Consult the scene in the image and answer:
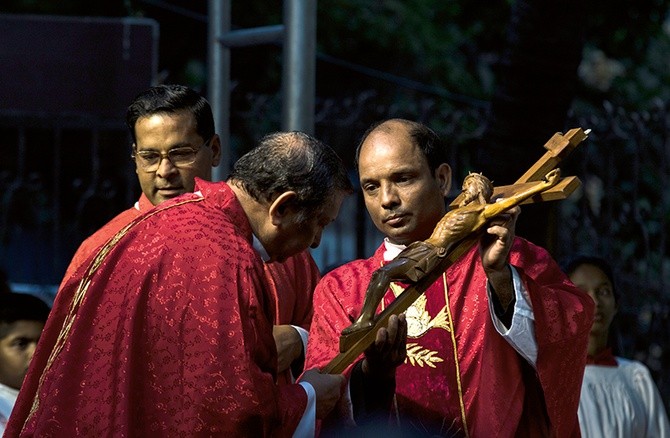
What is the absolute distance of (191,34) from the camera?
1469 centimetres

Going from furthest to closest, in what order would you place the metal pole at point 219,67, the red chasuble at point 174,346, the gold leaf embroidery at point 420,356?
the metal pole at point 219,67, the gold leaf embroidery at point 420,356, the red chasuble at point 174,346

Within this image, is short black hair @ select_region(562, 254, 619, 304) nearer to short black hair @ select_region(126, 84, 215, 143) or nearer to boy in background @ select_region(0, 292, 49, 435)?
short black hair @ select_region(126, 84, 215, 143)

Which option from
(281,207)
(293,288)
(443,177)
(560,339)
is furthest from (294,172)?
(293,288)

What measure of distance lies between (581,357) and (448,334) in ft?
1.56

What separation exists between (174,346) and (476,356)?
1.22m

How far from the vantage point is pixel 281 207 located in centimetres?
527

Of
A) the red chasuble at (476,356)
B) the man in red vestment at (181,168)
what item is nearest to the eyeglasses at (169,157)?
the man in red vestment at (181,168)

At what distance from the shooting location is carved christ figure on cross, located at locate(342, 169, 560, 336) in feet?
17.5

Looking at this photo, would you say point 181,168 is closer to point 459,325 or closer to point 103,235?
point 103,235

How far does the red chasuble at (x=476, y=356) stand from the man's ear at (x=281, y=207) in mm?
687

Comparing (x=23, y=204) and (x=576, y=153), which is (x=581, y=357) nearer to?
(x=576, y=153)

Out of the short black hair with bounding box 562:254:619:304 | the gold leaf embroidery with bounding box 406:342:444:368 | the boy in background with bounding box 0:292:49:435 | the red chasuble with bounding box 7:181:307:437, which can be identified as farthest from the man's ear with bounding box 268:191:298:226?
the short black hair with bounding box 562:254:619:304

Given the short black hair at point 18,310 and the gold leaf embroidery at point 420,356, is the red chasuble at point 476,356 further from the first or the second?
the short black hair at point 18,310

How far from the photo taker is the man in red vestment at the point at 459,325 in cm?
568
